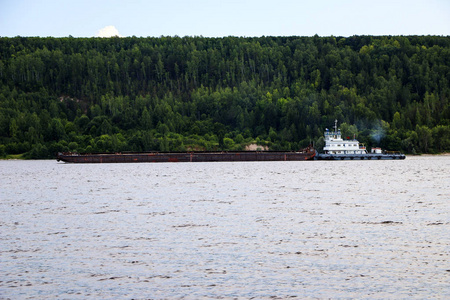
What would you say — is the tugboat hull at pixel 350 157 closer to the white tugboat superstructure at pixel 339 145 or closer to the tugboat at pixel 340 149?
the tugboat at pixel 340 149

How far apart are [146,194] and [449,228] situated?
43.3 m

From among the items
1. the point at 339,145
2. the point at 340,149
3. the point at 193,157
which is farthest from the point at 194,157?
the point at 340,149

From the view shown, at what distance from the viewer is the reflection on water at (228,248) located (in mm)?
27844

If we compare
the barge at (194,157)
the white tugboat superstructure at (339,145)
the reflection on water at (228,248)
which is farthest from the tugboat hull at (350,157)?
the reflection on water at (228,248)

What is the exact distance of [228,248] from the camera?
36.7m

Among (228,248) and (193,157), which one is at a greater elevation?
(193,157)

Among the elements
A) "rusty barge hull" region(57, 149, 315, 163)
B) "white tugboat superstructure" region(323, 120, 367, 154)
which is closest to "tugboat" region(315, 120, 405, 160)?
"white tugboat superstructure" region(323, 120, 367, 154)

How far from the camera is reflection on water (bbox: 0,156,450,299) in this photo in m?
27.8

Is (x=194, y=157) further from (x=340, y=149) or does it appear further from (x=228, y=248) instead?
(x=228, y=248)

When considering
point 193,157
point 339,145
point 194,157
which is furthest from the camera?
point 193,157

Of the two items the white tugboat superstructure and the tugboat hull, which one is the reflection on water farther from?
the tugboat hull

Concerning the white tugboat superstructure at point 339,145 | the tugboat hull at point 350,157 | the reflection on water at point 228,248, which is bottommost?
the reflection on water at point 228,248

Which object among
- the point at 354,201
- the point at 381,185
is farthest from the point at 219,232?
the point at 381,185

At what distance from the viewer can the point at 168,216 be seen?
52.4 metres
